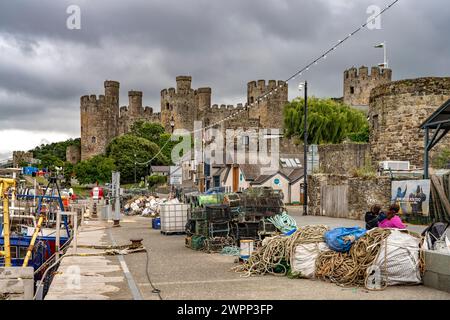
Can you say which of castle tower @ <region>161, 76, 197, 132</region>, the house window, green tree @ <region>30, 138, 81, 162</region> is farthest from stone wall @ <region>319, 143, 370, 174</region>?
green tree @ <region>30, 138, 81, 162</region>

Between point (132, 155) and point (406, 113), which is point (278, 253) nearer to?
point (406, 113)

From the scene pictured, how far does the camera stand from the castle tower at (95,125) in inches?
4651

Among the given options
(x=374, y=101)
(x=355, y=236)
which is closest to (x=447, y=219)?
(x=355, y=236)

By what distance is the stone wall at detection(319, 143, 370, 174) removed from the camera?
42375 mm

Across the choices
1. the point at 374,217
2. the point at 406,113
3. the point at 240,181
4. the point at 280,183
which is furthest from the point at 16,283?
the point at 240,181

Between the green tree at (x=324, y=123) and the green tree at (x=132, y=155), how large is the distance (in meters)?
30.2

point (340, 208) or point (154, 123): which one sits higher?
point (154, 123)

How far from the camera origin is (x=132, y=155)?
9844cm

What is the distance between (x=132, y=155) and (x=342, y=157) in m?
59.3

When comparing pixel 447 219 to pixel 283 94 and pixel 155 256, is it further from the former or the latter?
pixel 283 94

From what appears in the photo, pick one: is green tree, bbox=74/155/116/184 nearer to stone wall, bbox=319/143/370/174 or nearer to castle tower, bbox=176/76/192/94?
castle tower, bbox=176/76/192/94

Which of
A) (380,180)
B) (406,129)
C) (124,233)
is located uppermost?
(406,129)

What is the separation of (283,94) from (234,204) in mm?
92888

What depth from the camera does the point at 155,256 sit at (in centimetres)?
1596
